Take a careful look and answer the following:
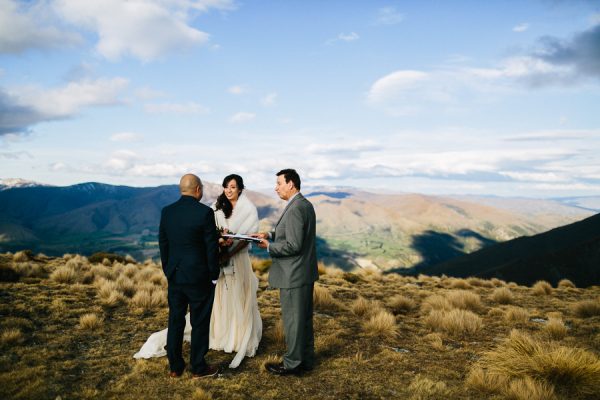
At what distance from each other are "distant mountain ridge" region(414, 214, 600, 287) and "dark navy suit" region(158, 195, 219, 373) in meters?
85.9

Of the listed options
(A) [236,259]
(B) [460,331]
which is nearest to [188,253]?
(A) [236,259]

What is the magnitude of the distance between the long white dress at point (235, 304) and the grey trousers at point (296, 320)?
112cm

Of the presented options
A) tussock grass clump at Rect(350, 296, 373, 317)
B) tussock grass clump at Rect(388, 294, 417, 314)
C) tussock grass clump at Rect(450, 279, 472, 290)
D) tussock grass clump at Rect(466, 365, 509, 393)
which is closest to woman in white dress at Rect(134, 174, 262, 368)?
tussock grass clump at Rect(466, 365, 509, 393)

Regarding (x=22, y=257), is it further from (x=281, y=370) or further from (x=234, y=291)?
(x=281, y=370)

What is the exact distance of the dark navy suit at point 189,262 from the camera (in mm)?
5105

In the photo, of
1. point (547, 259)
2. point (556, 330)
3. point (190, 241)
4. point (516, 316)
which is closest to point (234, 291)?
point (190, 241)

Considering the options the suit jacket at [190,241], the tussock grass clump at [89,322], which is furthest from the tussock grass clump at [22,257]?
the suit jacket at [190,241]

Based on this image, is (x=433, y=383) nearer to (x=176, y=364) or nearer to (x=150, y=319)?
(x=176, y=364)

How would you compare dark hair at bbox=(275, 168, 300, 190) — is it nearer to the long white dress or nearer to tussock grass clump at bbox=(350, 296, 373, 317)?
the long white dress

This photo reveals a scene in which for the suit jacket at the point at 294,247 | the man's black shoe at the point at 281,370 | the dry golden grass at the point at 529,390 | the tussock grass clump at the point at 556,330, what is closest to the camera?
the dry golden grass at the point at 529,390

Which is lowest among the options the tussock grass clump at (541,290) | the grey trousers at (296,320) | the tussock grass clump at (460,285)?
the tussock grass clump at (460,285)

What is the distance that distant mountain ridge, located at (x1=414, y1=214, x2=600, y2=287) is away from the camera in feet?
244

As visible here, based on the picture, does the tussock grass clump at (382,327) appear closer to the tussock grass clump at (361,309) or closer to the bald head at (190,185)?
the tussock grass clump at (361,309)

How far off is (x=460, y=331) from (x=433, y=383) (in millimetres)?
3579
